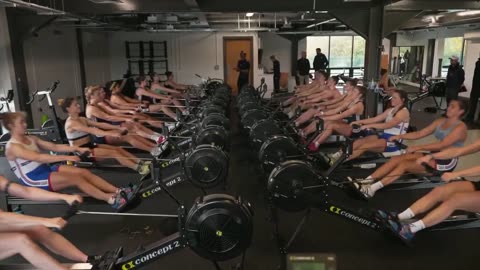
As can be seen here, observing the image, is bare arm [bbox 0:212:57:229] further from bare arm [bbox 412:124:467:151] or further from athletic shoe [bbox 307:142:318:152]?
athletic shoe [bbox 307:142:318:152]

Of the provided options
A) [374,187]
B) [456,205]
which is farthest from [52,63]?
[456,205]

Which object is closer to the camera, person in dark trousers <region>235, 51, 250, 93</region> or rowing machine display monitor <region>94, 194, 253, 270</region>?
rowing machine display monitor <region>94, 194, 253, 270</region>

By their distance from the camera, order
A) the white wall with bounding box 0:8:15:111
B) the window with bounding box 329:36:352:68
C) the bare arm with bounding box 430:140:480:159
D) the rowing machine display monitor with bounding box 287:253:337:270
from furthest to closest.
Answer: the window with bounding box 329:36:352:68 → the white wall with bounding box 0:8:15:111 → the bare arm with bounding box 430:140:480:159 → the rowing machine display monitor with bounding box 287:253:337:270

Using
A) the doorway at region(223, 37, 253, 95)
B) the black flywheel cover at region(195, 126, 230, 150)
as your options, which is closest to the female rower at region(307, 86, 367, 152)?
the black flywheel cover at region(195, 126, 230, 150)

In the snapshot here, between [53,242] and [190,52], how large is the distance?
8.25 meters

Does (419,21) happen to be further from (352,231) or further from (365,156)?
(352,231)

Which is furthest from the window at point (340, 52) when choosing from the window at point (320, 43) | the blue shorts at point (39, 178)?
the blue shorts at point (39, 178)

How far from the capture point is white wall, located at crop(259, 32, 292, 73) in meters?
12.3

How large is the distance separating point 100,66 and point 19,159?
23.9 ft

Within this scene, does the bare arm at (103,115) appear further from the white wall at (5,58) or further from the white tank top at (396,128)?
the white tank top at (396,128)

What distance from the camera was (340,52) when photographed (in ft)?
45.3

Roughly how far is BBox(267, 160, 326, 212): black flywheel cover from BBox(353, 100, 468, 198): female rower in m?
0.81

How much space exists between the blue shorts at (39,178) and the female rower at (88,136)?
81cm

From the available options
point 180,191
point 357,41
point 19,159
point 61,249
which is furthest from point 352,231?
point 357,41
